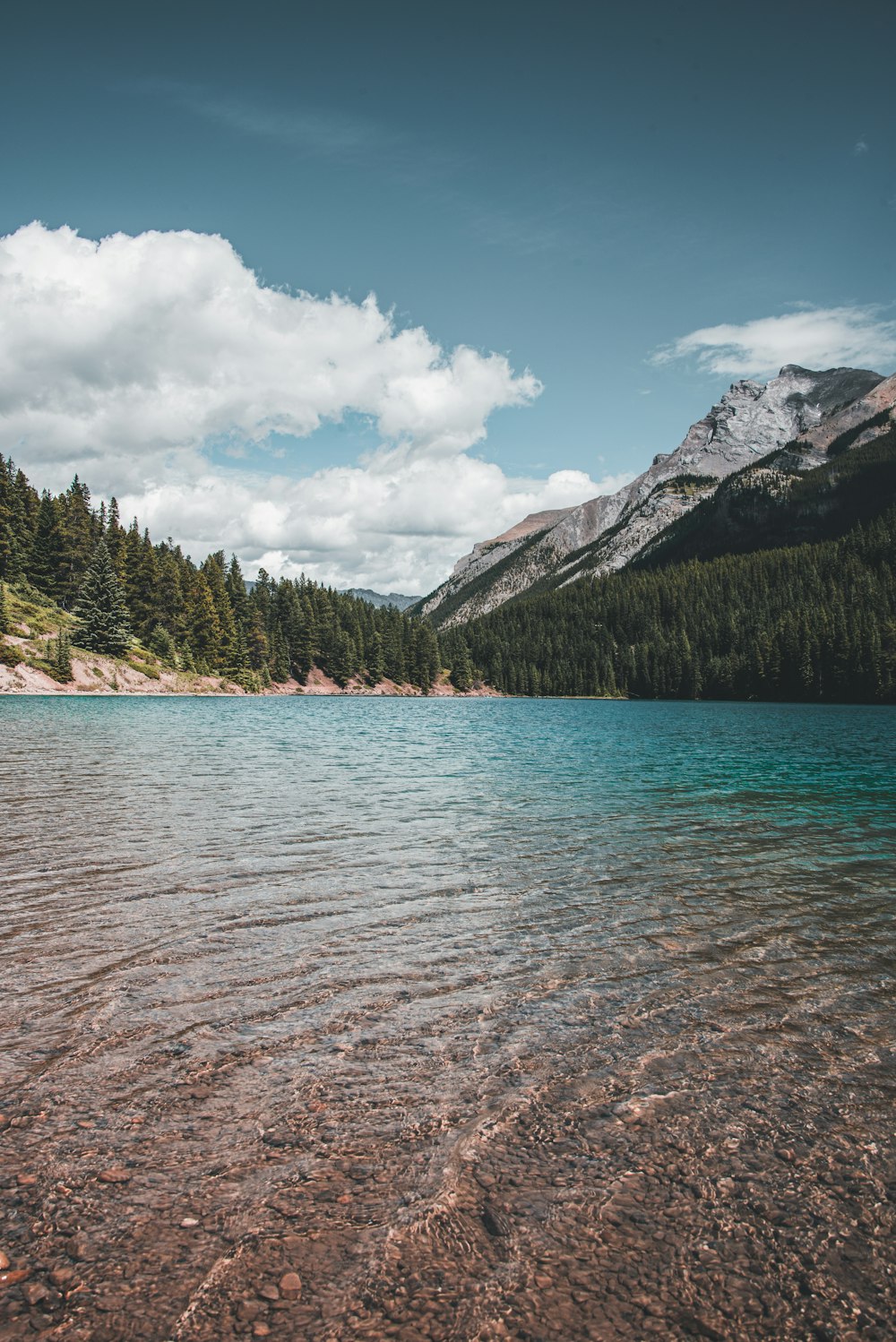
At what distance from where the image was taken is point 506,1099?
6.20m

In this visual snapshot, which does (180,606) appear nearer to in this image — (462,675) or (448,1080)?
(462,675)

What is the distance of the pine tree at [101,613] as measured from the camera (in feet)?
325

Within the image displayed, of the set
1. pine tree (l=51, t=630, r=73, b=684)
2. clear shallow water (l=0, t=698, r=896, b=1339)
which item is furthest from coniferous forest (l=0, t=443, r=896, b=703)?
clear shallow water (l=0, t=698, r=896, b=1339)

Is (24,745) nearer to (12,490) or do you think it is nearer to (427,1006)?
(427,1006)

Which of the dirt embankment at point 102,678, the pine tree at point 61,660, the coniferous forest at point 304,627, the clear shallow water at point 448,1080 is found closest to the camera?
the clear shallow water at point 448,1080

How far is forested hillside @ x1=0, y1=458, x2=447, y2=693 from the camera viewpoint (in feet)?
339

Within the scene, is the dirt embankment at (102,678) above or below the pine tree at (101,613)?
below

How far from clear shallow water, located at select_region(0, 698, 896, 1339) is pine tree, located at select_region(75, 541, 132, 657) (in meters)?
92.7

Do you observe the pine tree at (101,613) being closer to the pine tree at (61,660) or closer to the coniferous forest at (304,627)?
the coniferous forest at (304,627)

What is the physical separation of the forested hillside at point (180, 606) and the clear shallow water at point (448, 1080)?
3281 inches

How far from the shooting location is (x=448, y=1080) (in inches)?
256

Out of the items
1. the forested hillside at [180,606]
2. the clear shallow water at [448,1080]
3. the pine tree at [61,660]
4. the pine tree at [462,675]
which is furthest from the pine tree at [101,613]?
the pine tree at [462,675]

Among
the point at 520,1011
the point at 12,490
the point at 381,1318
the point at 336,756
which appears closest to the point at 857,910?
the point at 520,1011

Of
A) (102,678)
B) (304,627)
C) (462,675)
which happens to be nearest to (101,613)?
(102,678)
